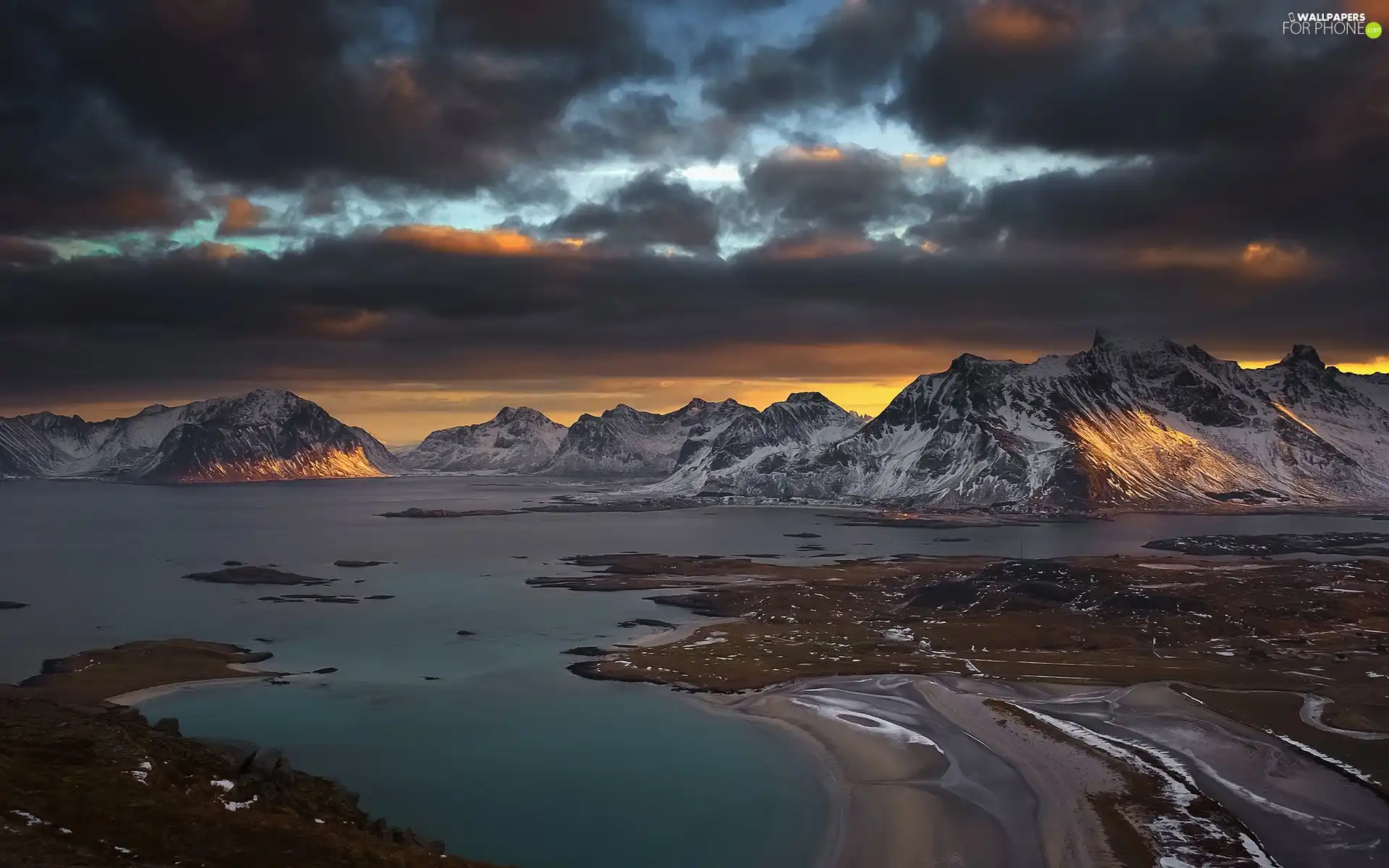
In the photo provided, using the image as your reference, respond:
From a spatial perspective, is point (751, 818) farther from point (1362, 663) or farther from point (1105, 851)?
point (1362, 663)

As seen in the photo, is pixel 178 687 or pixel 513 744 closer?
pixel 513 744

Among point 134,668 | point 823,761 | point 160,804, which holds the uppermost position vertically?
point 160,804

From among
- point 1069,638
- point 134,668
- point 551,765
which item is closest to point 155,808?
point 551,765

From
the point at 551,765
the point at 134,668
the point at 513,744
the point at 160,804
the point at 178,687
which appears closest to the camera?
the point at 160,804

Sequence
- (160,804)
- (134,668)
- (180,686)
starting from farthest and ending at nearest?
(134,668)
(180,686)
(160,804)

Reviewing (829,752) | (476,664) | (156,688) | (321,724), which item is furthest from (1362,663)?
(156,688)

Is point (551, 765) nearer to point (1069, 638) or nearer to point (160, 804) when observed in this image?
point (160, 804)

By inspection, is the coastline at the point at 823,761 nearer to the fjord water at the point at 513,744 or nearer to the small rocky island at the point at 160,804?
the fjord water at the point at 513,744
